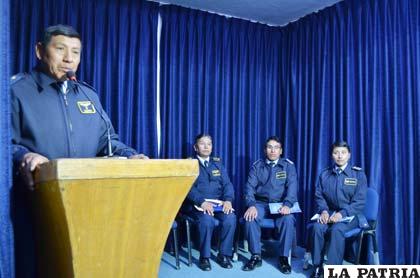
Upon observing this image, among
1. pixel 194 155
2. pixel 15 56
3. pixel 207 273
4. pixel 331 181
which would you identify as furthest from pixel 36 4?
pixel 331 181

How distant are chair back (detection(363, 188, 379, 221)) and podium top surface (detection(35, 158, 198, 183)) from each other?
7.97ft

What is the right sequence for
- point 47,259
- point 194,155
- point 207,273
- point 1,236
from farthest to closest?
point 194,155 → point 207,273 → point 47,259 → point 1,236

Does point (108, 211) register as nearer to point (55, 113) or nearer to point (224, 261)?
point (55, 113)

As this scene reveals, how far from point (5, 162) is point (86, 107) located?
1.70 ft

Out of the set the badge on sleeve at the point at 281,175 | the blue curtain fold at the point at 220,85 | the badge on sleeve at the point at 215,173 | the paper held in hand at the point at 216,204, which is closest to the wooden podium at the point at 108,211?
the paper held in hand at the point at 216,204

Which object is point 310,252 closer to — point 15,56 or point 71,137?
point 71,137

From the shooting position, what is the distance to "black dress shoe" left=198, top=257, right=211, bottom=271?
3.28 meters

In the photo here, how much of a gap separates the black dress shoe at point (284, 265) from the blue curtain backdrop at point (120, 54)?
1572 mm

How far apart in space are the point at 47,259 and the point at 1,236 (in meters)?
0.23

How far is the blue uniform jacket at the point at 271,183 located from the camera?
3.78 metres

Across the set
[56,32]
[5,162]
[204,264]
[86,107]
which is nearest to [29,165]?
[5,162]

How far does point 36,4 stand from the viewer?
3.50 m

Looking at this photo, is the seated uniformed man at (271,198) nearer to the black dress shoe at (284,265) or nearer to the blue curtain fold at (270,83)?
the black dress shoe at (284,265)

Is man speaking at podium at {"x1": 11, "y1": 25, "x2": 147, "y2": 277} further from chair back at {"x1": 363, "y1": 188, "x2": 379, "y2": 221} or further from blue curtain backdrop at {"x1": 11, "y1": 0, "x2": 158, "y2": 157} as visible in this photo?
chair back at {"x1": 363, "y1": 188, "x2": 379, "y2": 221}
